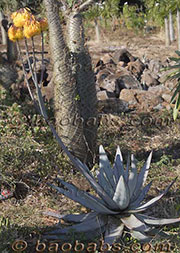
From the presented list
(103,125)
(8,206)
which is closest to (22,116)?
(103,125)

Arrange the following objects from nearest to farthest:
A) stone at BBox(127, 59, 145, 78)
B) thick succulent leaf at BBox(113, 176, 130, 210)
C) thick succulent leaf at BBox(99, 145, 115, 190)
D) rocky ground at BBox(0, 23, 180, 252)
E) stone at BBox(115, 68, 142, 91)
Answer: thick succulent leaf at BBox(113, 176, 130, 210) < thick succulent leaf at BBox(99, 145, 115, 190) < rocky ground at BBox(0, 23, 180, 252) < stone at BBox(115, 68, 142, 91) < stone at BBox(127, 59, 145, 78)

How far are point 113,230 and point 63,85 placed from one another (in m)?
1.90

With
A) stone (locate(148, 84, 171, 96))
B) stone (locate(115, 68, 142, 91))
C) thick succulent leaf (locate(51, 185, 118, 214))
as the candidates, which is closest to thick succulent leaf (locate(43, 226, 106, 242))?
thick succulent leaf (locate(51, 185, 118, 214))

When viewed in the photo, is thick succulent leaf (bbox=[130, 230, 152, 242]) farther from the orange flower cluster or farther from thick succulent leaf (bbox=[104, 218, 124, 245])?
the orange flower cluster

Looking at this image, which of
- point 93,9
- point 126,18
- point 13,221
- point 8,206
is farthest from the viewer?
point 126,18

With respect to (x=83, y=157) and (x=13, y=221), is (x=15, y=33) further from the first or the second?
(x=13, y=221)

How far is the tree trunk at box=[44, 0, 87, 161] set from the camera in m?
4.18

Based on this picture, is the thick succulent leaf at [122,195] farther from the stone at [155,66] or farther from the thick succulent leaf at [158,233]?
the stone at [155,66]

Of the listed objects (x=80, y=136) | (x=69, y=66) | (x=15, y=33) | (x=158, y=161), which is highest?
(x=15, y=33)

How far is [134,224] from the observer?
278 centimetres

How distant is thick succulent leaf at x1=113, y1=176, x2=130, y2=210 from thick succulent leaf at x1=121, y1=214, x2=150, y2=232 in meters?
0.09

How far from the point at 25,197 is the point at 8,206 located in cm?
29

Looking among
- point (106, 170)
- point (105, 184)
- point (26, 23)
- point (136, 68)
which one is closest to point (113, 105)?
point (136, 68)

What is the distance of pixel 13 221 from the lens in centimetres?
332
